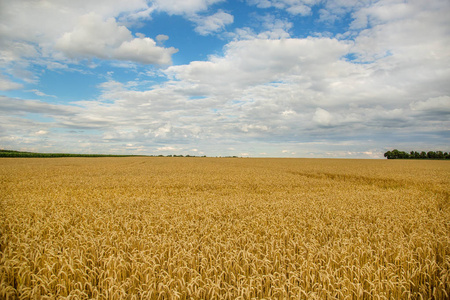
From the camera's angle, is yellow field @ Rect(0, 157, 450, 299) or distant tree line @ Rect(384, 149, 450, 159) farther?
distant tree line @ Rect(384, 149, 450, 159)

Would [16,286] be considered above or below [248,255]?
below

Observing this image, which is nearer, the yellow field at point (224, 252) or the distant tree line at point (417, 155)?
the yellow field at point (224, 252)

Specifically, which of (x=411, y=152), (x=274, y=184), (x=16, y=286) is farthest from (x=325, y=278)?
(x=411, y=152)

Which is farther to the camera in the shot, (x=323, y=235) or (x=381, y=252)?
(x=323, y=235)

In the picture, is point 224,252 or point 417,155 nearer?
point 224,252

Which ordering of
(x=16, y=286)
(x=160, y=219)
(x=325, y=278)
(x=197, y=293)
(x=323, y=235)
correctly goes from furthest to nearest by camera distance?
(x=160, y=219) → (x=323, y=235) → (x=16, y=286) → (x=325, y=278) → (x=197, y=293)

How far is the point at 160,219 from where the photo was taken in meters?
7.84

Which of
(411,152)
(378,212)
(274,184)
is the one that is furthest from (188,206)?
(411,152)

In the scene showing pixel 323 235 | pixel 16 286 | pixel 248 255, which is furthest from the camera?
pixel 323 235

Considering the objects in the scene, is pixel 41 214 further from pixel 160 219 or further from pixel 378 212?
pixel 378 212

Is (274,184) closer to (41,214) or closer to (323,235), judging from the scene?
(323,235)

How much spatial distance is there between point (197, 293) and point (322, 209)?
25.1 feet

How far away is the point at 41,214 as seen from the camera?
8516 mm

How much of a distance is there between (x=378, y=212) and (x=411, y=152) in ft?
444
